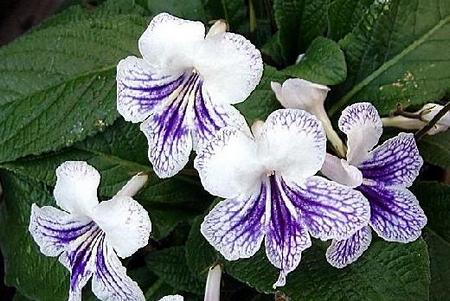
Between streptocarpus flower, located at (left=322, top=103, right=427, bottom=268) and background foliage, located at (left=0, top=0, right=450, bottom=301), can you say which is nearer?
streptocarpus flower, located at (left=322, top=103, right=427, bottom=268)

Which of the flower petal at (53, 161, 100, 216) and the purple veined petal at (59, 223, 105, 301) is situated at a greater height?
the flower petal at (53, 161, 100, 216)

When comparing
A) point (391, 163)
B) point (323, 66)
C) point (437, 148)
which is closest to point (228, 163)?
point (391, 163)

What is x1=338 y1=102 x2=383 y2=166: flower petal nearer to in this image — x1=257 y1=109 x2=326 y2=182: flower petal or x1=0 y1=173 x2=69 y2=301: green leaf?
x1=257 y1=109 x2=326 y2=182: flower petal

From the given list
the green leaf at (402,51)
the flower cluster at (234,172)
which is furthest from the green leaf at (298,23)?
the flower cluster at (234,172)

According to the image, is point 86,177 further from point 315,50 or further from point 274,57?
point 274,57

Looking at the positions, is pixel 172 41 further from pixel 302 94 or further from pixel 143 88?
pixel 302 94

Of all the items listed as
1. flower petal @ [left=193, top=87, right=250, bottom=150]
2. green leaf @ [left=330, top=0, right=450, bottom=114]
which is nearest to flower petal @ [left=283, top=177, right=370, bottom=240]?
flower petal @ [left=193, top=87, right=250, bottom=150]

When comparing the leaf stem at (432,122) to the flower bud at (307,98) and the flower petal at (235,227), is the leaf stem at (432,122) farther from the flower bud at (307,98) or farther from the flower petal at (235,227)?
the flower petal at (235,227)
